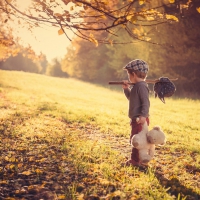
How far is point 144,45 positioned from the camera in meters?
20.3

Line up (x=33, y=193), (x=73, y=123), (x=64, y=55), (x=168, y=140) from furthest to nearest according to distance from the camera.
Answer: (x=64, y=55) → (x=73, y=123) → (x=168, y=140) → (x=33, y=193)

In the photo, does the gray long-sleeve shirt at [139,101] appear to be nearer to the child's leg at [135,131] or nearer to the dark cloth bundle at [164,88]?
the child's leg at [135,131]

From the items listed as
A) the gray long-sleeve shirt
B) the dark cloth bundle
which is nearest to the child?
the gray long-sleeve shirt

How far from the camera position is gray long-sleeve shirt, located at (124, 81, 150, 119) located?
371cm

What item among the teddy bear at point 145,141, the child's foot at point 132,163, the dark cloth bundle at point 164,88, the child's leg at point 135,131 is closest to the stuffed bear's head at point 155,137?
the teddy bear at point 145,141

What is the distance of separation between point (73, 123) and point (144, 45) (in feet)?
48.6

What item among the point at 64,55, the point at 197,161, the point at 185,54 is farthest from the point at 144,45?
the point at 64,55

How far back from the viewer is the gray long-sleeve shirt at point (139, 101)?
3707mm

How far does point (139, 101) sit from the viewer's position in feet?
12.5

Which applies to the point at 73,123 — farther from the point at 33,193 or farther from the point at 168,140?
the point at 33,193

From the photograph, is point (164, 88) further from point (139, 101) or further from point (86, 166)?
point (86, 166)

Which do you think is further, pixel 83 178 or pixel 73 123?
pixel 73 123

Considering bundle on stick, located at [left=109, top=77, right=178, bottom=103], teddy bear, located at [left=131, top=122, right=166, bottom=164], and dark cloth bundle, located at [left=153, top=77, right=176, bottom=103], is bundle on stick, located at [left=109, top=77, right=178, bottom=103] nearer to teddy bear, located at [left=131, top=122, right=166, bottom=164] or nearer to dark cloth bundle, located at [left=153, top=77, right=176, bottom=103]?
dark cloth bundle, located at [left=153, top=77, right=176, bottom=103]

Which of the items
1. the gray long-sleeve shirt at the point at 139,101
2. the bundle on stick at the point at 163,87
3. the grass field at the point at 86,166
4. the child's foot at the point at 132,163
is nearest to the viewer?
the grass field at the point at 86,166
